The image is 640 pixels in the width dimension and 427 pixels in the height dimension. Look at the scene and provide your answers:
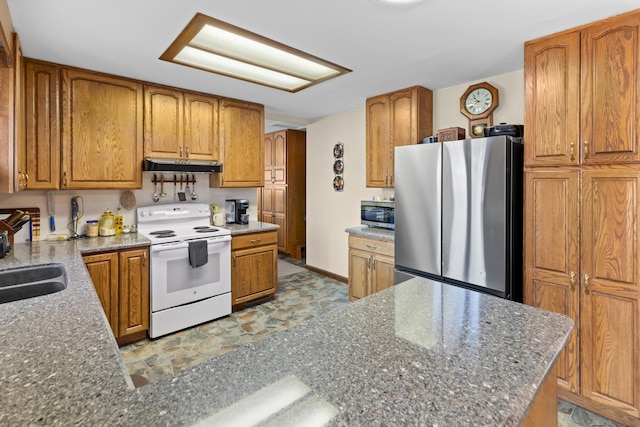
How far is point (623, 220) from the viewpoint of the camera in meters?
1.86

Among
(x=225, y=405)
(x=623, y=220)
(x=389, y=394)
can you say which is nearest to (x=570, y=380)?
(x=623, y=220)

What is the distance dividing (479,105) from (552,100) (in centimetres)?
95

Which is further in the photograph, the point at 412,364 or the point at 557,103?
the point at 557,103

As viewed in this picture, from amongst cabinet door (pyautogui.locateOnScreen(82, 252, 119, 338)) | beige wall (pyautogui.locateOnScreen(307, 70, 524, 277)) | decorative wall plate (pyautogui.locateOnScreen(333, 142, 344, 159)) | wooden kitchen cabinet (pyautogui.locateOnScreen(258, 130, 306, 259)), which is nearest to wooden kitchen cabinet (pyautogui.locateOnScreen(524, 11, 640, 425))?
beige wall (pyautogui.locateOnScreen(307, 70, 524, 277))

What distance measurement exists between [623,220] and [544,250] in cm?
43

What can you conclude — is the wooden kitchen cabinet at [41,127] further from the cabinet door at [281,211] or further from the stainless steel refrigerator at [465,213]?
the cabinet door at [281,211]

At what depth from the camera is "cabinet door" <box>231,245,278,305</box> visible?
3.45 metres

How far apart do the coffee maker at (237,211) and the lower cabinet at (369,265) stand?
4.39 ft

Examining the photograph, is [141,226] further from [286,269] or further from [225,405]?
[225,405]

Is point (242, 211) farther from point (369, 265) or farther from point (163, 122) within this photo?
point (369, 265)

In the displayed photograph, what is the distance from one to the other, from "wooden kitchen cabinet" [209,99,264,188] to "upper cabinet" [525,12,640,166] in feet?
9.04

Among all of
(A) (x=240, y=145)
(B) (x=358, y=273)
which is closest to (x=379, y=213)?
(B) (x=358, y=273)

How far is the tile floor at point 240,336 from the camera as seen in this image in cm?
208

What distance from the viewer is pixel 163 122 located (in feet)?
10.6
